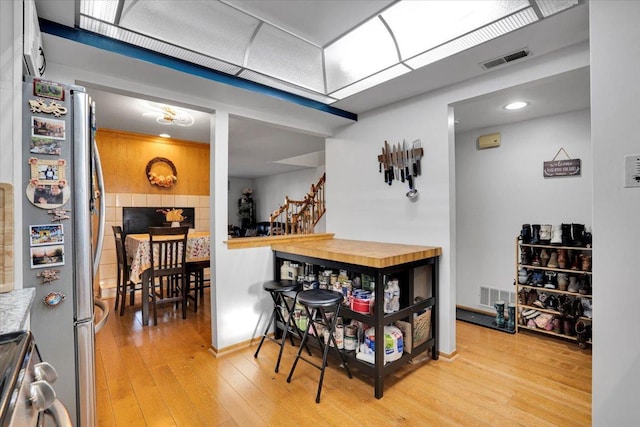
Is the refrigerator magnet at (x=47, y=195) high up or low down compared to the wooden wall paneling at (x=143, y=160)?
down

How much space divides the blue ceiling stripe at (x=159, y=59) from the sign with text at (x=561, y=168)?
2.46 meters

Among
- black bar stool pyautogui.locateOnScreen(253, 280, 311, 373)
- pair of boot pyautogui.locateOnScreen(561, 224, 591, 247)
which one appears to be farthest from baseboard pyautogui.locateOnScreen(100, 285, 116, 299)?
pair of boot pyautogui.locateOnScreen(561, 224, 591, 247)

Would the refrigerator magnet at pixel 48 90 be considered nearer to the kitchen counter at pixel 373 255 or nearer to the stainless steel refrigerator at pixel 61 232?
the stainless steel refrigerator at pixel 61 232

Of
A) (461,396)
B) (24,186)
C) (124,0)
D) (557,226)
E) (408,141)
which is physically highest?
(124,0)

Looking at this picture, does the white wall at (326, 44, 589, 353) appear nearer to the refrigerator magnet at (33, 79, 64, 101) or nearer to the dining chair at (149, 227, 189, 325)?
the dining chair at (149, 227, 189, 325)

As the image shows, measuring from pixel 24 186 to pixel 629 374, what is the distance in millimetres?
2668

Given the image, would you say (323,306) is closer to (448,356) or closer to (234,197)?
(448,356)

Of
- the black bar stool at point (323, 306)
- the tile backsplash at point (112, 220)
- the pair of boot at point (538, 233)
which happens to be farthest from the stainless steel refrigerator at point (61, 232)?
the pair of boot at point (538, 233)

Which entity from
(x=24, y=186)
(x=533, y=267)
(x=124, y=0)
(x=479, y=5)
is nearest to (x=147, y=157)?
(x=124, y=0)

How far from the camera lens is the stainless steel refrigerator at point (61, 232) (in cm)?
126

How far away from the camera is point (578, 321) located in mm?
2748

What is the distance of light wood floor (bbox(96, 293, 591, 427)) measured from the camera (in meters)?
1.78

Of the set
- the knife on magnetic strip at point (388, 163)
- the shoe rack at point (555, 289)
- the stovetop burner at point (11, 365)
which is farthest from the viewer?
the knife on magnetic strip at point (388, 163)

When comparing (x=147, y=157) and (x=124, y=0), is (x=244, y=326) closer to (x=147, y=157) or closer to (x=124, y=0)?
(x=124, y=0)
